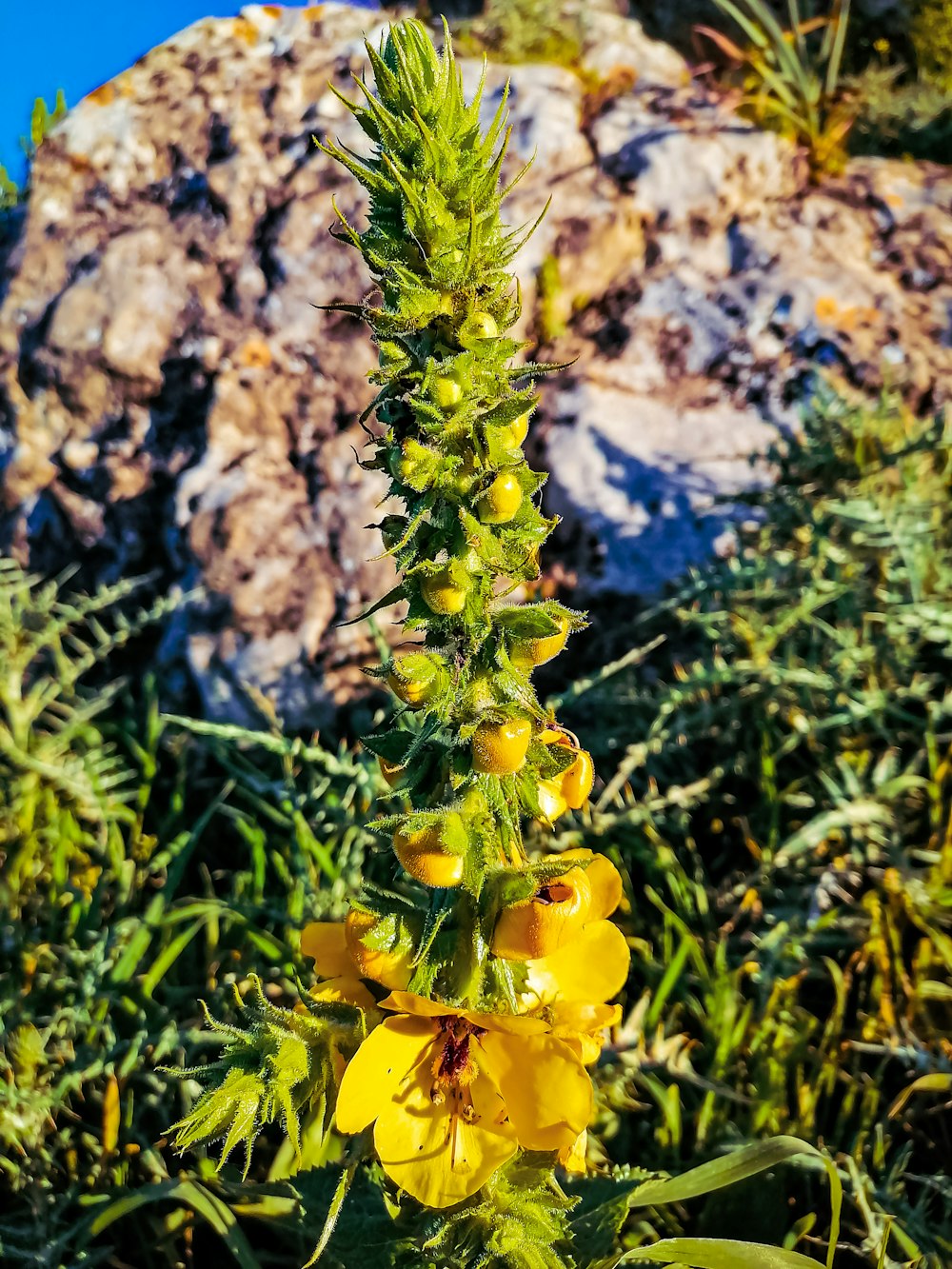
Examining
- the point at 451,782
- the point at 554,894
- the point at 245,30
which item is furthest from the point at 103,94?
the point at 554,894

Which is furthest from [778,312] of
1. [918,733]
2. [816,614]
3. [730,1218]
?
[730,1218]

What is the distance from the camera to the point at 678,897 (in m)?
2.12

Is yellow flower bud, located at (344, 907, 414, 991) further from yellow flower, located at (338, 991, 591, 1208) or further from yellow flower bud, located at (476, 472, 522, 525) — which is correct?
yellow flower bud, located at (476, 472, 522, 525)

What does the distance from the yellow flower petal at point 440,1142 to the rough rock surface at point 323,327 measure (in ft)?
5.72

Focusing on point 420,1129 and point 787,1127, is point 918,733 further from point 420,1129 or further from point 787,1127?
point 420,1129

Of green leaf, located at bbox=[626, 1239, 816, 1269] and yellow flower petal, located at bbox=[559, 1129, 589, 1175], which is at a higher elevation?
yellow flower petal, located at bbox=[559, 1129, 589, 1175]

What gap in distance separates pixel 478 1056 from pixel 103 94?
12.6ft

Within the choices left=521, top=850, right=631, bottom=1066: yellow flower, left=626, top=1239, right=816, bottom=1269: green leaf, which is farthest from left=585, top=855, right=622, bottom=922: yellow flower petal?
left=626, top=1239, right=816, bottom=1269: green leaf

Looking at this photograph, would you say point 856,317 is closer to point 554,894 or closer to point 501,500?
point 501,500

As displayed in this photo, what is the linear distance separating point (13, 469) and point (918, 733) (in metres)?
3.05

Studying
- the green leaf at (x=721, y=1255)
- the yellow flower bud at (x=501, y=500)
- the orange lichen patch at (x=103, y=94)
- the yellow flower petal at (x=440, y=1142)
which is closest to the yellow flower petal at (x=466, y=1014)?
the yellow flower petal at (x=440, y=1142)

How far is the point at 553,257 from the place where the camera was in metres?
3.01

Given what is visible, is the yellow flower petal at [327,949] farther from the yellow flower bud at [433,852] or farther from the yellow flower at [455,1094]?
the yellow flower bud at [433,852]

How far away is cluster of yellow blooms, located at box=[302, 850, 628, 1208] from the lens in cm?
101
